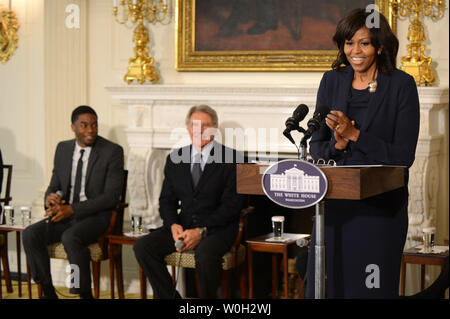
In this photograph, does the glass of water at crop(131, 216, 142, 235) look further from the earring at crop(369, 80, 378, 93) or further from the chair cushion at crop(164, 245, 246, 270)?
the earring at crop(369, 80, 378, 93)

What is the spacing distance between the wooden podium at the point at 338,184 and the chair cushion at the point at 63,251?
320 cm

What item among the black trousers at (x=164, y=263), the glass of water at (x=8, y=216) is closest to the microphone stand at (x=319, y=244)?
the black trousers at (x=164, y=263)

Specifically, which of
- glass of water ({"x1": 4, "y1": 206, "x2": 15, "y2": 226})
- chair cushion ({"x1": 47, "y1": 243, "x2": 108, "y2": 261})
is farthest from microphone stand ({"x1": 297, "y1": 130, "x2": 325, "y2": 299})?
glass of water ({"x1": 4, "y1": 206, "x2": 15, "y2": 226})

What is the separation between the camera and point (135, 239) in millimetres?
5277

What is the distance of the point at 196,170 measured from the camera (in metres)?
5.13

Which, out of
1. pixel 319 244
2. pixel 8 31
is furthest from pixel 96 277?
pixel 319 244

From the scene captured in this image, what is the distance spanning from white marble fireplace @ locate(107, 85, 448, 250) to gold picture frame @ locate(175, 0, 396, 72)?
1.03ft

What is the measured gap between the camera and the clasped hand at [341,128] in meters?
2.40

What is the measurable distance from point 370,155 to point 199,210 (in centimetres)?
260

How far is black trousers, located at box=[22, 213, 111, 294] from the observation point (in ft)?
17.2

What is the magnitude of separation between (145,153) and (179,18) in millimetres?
1216

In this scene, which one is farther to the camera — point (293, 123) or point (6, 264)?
point (6, 264)

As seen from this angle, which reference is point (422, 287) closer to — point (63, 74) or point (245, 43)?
point (245, 43)

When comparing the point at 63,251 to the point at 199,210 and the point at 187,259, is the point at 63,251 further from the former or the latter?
the point at 199,210
